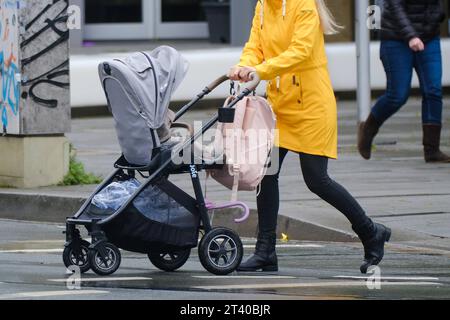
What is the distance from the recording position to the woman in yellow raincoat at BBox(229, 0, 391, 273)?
8312mm

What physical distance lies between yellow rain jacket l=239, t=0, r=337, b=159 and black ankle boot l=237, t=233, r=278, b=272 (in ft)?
2.01

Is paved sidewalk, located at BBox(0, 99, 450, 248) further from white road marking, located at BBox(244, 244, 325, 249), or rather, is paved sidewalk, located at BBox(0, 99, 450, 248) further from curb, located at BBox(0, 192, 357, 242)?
white road marking, located at BBox(244, 244, 325, 249)

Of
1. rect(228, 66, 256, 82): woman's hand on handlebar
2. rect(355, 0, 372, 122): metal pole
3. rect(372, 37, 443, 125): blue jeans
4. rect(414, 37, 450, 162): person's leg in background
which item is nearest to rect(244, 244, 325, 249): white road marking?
rect(228, 66, 256, 82): woman's hand on handlebar

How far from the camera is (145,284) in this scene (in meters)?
8.00

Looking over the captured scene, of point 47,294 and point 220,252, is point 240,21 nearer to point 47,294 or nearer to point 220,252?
point 220,252

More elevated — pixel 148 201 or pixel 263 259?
pixel 148 201

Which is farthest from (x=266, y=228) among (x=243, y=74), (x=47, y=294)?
(x=47, y=294)

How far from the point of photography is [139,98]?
27.2 feet

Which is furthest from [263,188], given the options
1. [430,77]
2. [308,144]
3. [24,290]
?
[430,77]

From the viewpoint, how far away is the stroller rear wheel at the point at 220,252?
832cm

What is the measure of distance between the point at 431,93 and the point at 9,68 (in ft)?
12.5

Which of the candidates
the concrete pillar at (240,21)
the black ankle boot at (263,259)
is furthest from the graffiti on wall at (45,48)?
the concrete pillar at (240,21)

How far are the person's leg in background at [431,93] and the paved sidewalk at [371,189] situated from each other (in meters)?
0.18
